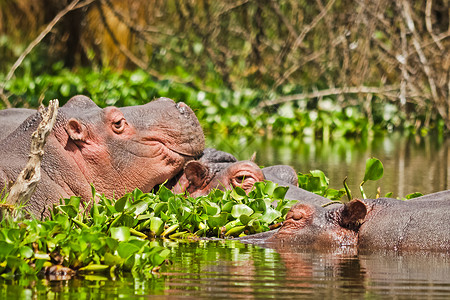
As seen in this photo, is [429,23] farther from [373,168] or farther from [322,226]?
[322,226]

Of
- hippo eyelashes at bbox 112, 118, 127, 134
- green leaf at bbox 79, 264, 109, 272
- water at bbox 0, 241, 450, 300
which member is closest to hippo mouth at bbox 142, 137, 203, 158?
hippo eyelashes at bbox 112, 118, 127, 134

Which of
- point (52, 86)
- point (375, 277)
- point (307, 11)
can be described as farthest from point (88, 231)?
point (307, 11)

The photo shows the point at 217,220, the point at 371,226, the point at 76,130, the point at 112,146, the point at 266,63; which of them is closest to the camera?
the point at 371,226

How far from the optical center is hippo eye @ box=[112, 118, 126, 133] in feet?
18.7

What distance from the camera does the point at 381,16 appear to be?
552 inches

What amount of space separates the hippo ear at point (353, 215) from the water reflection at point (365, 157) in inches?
83.1

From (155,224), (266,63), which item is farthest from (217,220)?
(266,63)

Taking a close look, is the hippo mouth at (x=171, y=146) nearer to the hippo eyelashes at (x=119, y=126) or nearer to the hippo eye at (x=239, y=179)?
the hippo eyelashes at (x=119, y=126)

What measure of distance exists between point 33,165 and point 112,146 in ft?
4.47

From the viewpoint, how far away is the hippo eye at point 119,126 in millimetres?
5695

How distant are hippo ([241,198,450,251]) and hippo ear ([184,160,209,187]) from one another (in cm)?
97

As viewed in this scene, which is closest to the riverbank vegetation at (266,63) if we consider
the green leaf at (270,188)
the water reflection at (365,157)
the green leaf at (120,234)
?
the water reflection at (365,157)

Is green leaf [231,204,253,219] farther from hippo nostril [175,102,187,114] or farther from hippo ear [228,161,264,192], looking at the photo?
hippo nostril [175,102,187,114]

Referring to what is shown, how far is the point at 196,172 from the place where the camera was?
5957 mm
